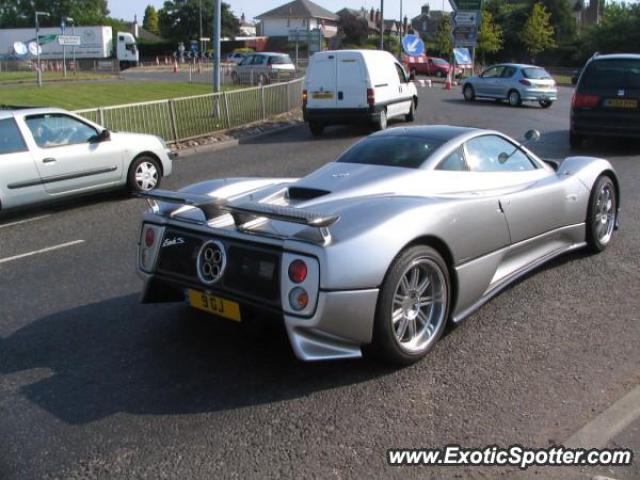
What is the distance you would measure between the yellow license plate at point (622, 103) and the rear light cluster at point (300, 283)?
10676 millimetres

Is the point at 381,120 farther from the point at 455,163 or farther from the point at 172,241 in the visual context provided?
the point at 172,241

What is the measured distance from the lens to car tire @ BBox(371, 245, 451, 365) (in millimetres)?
3723

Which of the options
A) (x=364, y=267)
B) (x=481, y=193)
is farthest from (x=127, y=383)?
(x=481, y=193)

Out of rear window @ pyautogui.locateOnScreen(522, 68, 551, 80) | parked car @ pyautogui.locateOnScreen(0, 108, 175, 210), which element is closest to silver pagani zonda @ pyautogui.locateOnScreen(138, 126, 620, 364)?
parked car @ pyautogui.locateOnScreen(0, 108, 175, 210)

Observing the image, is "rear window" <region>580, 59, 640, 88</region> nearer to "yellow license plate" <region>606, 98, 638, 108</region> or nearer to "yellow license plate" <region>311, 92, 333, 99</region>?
"yellow license plate" <region>606, 98, 638, 108</region>

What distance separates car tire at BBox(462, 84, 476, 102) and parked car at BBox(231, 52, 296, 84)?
457 inches

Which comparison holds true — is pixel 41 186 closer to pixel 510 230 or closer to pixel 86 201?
pixel 86 201

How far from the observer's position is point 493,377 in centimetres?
387

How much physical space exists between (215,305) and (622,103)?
35.3ft

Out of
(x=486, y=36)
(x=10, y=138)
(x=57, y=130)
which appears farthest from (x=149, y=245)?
(x=486, y=36)

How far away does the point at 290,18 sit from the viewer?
98750 millimetres

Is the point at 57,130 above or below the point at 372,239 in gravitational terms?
above

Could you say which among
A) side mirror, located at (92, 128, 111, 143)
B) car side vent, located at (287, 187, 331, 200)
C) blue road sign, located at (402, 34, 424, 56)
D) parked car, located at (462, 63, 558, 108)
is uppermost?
blue road sign, located at (402, 34, 424, 56)

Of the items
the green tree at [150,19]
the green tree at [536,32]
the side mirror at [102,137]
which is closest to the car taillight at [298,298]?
the side mirror at [102,137]
